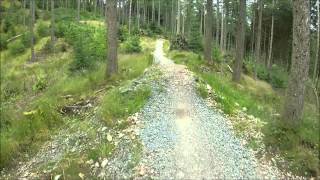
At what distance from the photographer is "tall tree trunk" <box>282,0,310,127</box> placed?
9.44 metres

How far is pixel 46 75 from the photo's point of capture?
74.1 feet

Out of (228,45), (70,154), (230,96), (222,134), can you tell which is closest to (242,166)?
(222,134)

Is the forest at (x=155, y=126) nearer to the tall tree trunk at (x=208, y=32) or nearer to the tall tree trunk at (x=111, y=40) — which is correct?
the tall tree trunk at (x=111, y=40)

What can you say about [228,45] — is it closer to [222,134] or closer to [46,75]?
[46,75]

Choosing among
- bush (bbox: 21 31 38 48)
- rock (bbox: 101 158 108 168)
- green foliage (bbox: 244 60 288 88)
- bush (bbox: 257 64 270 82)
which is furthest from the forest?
bush (bbox: 21 31 38 48)

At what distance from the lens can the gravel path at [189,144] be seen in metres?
8.60

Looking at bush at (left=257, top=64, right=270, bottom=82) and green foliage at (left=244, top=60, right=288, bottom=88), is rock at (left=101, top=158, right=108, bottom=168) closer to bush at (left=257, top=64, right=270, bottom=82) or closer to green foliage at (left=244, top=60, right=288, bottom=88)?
green foliage at (left=244, top=60, right=288, bottom=88)

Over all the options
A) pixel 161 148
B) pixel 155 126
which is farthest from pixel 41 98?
pixel 161 148

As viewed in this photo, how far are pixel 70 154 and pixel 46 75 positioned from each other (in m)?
13.3

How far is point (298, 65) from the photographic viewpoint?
378 inches

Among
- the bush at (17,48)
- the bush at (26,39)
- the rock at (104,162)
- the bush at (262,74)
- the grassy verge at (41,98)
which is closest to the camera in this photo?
the rock at (104,162)

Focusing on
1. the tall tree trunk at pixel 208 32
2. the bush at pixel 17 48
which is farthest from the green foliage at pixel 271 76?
the bush at pixel 17 48

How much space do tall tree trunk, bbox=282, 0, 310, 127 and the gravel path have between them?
1426 millimetres

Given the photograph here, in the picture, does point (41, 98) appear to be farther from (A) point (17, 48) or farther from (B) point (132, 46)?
(A) point (17, 48)
